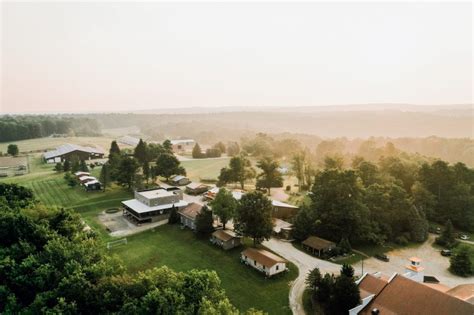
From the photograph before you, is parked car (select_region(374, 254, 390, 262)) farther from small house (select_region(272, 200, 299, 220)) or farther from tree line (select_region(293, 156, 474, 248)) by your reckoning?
small house (select_region(272, 200, 299, 220))

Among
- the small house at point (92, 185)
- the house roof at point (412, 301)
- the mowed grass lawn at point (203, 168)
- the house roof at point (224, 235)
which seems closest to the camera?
the house roof at point (412, 301)

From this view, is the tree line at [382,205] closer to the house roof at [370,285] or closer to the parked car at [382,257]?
the parked car at [382,257]

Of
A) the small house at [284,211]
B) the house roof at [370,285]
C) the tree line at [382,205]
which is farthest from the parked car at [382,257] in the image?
the small house at [284,211]

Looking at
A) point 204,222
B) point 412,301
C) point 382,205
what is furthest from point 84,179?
point 412,301

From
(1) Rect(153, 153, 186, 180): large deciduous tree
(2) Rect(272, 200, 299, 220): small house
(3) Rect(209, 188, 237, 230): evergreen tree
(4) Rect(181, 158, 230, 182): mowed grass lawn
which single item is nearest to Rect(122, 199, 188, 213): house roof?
(3) Rect(209, 188, 237, 230): evergreen tree

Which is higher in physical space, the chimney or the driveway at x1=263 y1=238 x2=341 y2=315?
the chimney

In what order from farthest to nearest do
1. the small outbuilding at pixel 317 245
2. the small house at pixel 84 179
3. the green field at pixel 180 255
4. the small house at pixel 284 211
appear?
the small house at pixel 84 179 < the small house at pixel 284 211 < the small outbuilding at pixel 317 245 < the green field at pixel 180 255

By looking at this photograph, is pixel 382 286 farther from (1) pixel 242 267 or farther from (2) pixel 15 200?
(2) pixel 15 200
